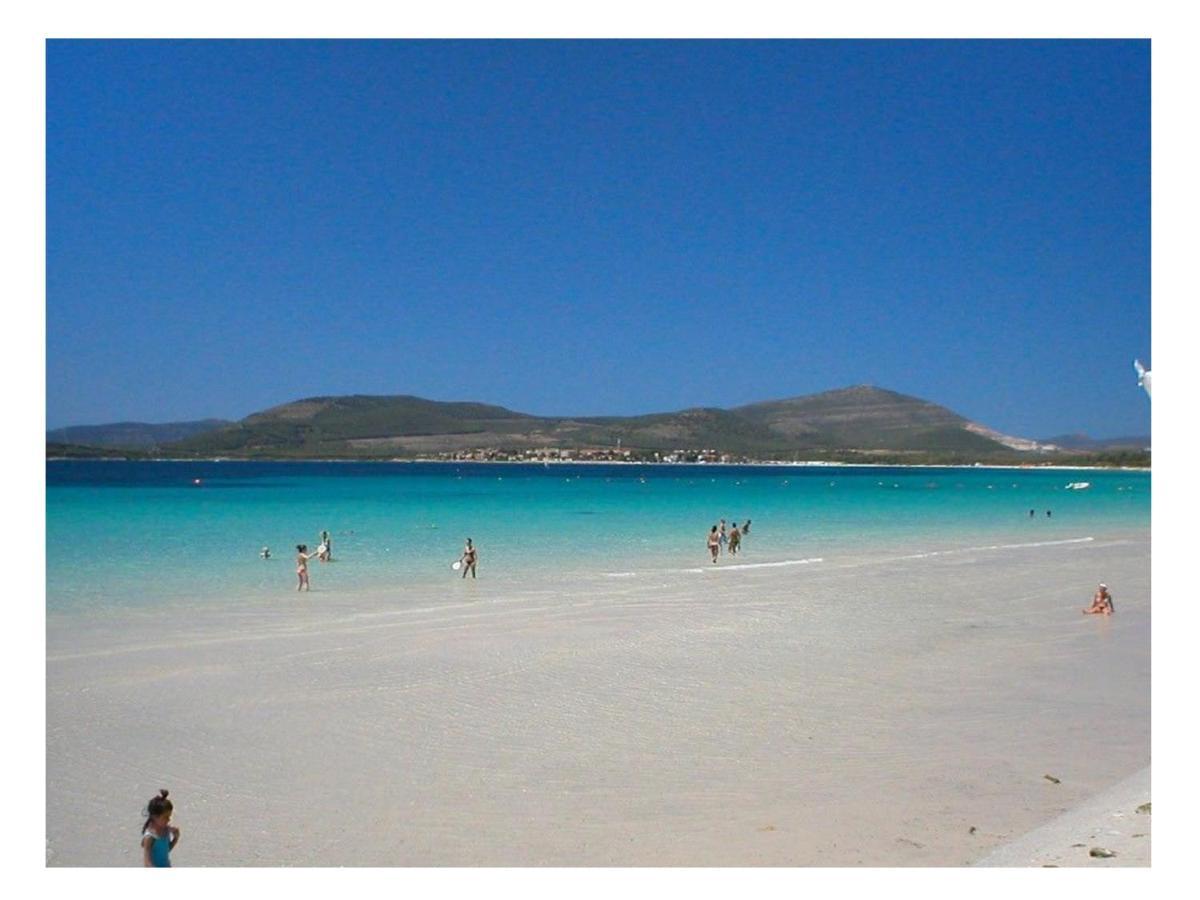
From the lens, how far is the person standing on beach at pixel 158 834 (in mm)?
5758

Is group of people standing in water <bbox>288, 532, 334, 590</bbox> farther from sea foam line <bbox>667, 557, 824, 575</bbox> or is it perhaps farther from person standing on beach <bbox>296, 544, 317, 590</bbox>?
sea foam line <bbox>667, 557, 824, 575</bbox>

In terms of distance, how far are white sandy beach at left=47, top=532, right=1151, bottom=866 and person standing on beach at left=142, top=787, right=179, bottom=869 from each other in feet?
2.44

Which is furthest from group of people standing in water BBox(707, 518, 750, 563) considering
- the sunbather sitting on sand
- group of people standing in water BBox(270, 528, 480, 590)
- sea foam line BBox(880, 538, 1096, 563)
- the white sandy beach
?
the sunbather sitting on sand

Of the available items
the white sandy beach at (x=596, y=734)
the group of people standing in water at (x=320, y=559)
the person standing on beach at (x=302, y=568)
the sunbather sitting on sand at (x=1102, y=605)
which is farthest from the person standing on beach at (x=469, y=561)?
the sunbather sitting on sand at (x=1102, y=605)

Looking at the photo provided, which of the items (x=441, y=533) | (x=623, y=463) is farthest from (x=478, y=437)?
(x=441, y=533)

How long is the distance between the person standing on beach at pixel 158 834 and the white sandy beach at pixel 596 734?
743mm

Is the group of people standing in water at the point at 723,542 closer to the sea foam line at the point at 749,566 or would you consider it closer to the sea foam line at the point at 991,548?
the sea foam line at the point at 749,566

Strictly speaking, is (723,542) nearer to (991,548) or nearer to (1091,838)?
(991,548)

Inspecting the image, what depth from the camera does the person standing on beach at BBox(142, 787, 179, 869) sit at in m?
5.76

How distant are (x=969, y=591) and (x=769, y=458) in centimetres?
16786

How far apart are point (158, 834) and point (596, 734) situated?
160 inches

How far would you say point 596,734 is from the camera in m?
9.12
